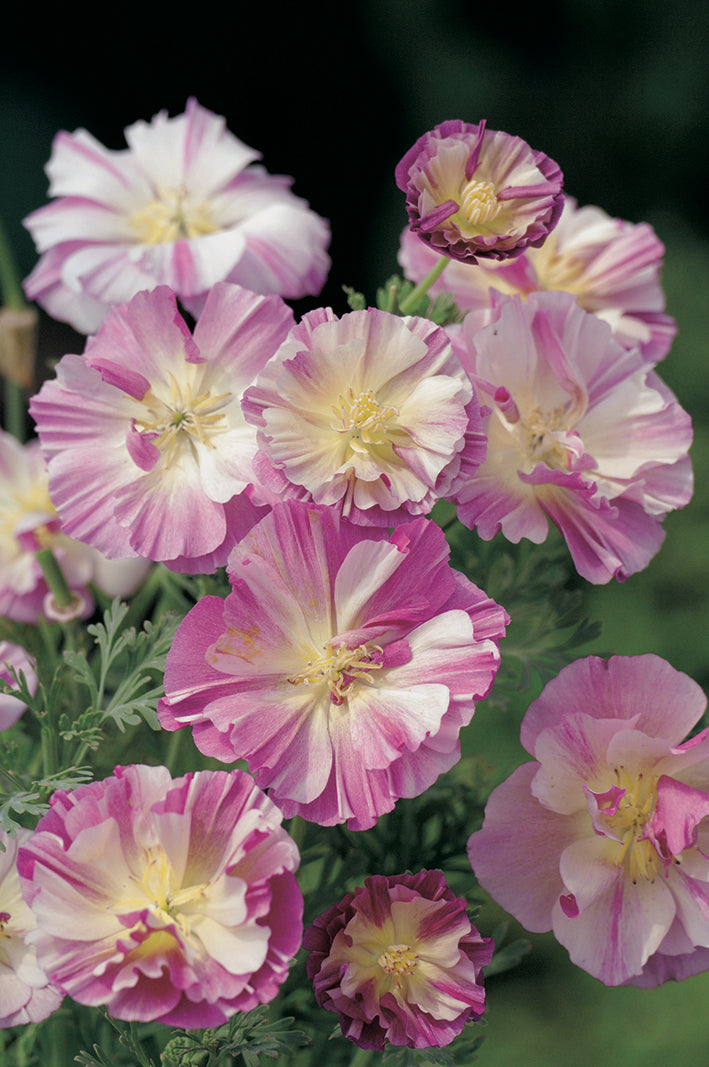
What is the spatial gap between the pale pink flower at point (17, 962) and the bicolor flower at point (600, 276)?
352 mm

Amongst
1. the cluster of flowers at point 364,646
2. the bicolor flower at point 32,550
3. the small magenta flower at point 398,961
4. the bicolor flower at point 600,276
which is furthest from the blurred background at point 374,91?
the small magenta flower at point 398,961

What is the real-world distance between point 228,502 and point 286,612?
2.2 inches

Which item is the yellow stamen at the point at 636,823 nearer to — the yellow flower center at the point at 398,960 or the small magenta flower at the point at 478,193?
the yellow flower center at the point at 398,960

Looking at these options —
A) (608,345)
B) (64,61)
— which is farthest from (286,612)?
(64,61)

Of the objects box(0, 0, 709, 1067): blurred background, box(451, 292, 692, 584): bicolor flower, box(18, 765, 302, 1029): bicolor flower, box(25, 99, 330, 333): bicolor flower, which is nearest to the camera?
box(18, 765, 302, 1029): bicolor flower

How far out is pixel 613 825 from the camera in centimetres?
47

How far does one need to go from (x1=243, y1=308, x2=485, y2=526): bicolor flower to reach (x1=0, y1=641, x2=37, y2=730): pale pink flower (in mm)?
159

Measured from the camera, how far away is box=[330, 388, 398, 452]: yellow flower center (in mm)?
438

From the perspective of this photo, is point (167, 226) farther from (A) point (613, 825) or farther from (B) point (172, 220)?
(A) point (613, 825)

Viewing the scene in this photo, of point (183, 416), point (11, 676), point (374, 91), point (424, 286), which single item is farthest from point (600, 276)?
point (374, 91)

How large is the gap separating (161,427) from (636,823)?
0.86ft

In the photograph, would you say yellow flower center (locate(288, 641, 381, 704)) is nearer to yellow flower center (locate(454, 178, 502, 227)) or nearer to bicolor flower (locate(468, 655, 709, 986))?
bicolor flower (locate(468, 655, 709, 986))

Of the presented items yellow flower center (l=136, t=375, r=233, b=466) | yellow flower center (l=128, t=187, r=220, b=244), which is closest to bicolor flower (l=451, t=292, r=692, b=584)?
yellow flower center (l=136, t=375, r=233, b=466)

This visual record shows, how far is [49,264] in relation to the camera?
2.06 feet
